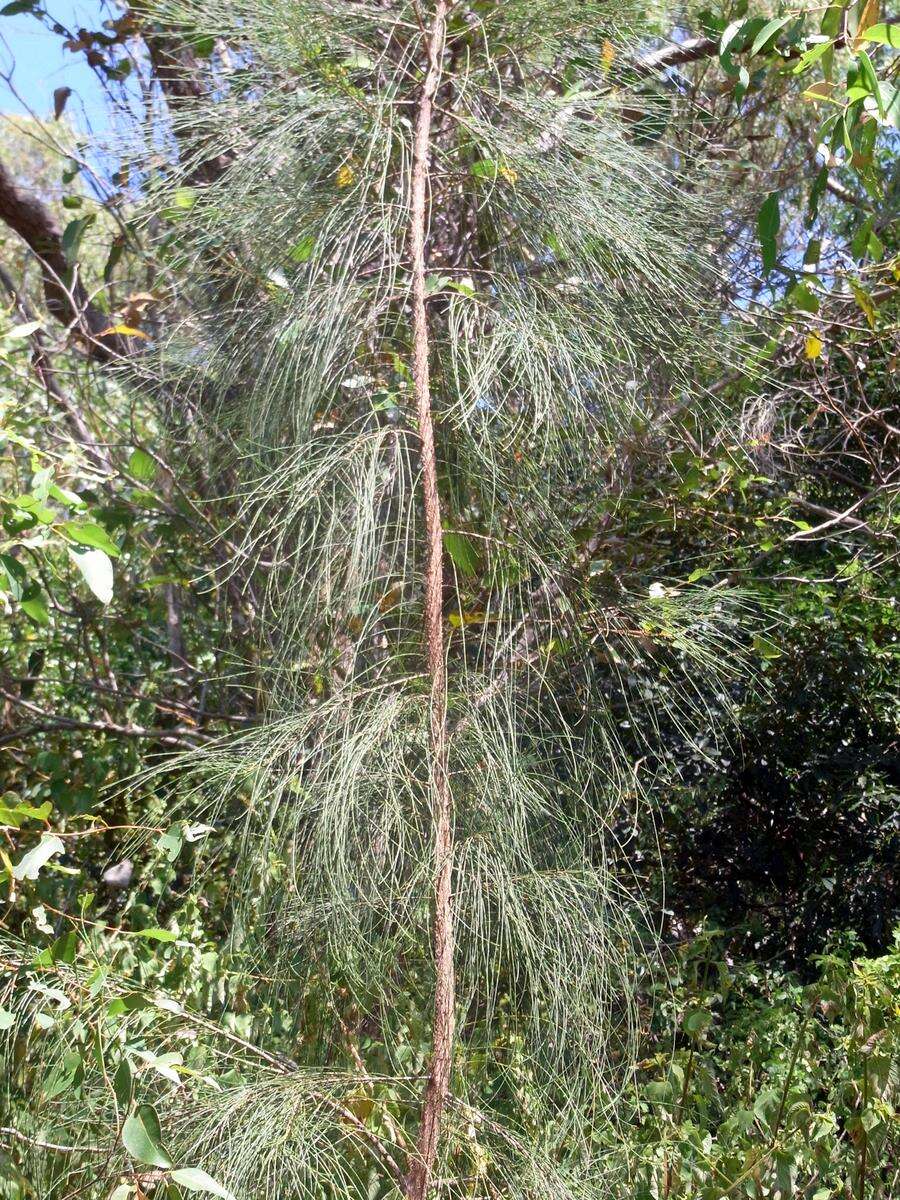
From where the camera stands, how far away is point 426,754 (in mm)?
1690

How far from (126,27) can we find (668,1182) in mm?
2778

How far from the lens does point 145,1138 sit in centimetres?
144

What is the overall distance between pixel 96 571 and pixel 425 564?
0.47 metres

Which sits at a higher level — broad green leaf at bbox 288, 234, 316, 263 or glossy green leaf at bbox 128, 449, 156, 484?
broad green leaf at bbox 288, 234, 316, 263

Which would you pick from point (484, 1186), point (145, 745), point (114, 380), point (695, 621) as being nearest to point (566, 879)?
point (484, 1186)

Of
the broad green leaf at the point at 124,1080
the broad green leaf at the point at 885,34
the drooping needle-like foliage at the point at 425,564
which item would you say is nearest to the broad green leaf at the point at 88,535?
the drooping needle-like foliage at the point at 425,564

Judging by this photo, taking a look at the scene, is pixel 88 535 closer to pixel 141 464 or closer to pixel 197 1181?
pixel 197 1181

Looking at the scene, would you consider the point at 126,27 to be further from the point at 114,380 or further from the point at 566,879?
the point at 566,879

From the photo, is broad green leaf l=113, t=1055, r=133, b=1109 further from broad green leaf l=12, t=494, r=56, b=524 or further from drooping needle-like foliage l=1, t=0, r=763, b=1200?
broad green leaf l=12, t=494, r=56, b=524

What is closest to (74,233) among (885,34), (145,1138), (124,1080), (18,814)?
(18,814)

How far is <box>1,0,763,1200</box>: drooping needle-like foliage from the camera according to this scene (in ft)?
5.50

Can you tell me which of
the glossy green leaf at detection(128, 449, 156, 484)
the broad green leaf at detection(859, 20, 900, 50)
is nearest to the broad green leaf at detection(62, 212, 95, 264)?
the glossy green leaf at detection(128, 449, 156, 484)

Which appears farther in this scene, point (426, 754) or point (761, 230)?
point (761, 230)

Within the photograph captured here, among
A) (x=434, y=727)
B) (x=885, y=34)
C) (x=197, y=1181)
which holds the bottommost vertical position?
(x=197, y=1181)
